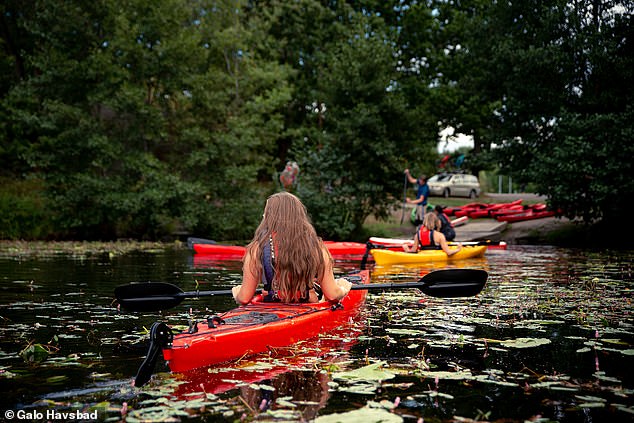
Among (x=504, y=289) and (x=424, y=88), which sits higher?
(x=424, y=88)

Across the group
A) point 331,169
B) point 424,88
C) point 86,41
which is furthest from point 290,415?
point 424,88

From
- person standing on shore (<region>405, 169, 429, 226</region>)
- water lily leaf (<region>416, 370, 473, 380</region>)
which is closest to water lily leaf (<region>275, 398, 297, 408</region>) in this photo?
water lily leaf (<region>416, 370, 473, 380</region>)

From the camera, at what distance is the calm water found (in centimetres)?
377

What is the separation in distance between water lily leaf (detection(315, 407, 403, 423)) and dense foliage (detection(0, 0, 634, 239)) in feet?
55.9

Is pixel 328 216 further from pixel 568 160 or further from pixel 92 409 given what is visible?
pixel 92 409

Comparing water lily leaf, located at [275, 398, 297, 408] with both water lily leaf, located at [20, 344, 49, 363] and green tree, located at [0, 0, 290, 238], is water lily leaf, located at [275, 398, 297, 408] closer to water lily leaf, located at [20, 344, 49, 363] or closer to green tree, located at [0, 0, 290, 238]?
water lily leaf, located at [20, 344, 49, 363]

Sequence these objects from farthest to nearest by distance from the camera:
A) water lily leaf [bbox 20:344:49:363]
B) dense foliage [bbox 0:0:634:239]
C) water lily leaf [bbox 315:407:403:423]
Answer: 1. dense foliage [bbox 0:0:634:239]
2. water lily leaf [bbox 20:344:49:363]
3. water lily leaf [bbox 315:407:403:423]

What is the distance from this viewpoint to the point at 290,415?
3.61 metres

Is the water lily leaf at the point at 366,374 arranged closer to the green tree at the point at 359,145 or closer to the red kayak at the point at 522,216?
the green tree at the point at 359,145

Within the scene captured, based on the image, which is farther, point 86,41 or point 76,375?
point 86,41

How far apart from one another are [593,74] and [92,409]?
778 inches

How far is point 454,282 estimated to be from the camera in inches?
261

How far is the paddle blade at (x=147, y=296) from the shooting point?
5684 mm

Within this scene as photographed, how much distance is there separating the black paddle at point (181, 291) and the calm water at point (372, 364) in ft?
1.12
